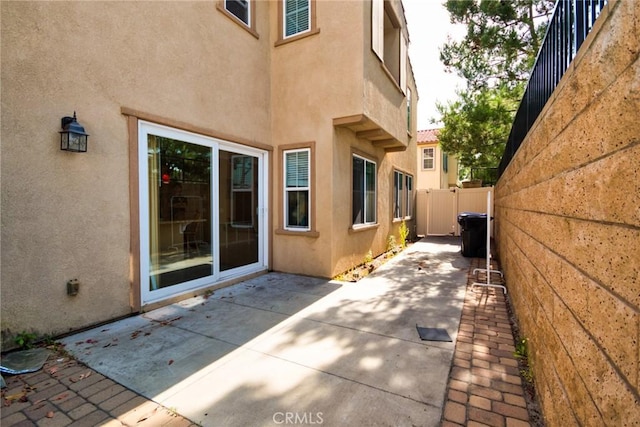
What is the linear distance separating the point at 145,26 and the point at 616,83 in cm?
553

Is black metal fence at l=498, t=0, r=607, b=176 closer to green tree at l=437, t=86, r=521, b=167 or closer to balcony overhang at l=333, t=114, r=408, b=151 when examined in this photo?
balcony overhang at l=333, t=114, r=408, b=151

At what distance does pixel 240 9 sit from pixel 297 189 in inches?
155

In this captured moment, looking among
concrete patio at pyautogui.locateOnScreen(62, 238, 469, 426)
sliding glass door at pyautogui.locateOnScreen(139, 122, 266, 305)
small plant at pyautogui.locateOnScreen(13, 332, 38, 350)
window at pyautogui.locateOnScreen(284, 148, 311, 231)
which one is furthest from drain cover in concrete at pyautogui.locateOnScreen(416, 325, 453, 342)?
small plant at pyautogui.locateOnScreen(13, 332, 38, 350)

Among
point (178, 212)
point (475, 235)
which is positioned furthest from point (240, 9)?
point (475, 235)

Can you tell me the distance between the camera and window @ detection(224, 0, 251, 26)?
620 cm

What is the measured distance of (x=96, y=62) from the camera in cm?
405

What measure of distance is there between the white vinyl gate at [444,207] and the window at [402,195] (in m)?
1.65

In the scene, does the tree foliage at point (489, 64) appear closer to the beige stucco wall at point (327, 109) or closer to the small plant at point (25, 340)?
the beige stucco wall at point (327, 109)

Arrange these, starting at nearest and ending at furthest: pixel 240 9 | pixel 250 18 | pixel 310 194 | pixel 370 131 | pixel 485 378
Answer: pixel 485 378, pixel 240 9, pixel 250 18, pixel 310 194, pixel 370 131

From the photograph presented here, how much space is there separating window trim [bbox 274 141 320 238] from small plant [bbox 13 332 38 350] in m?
4.41

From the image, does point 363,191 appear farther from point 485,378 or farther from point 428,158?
point 428,158

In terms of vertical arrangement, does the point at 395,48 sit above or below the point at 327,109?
above

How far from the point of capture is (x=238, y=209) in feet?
21.4

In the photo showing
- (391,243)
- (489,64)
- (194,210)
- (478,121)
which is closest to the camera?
(194,210)
